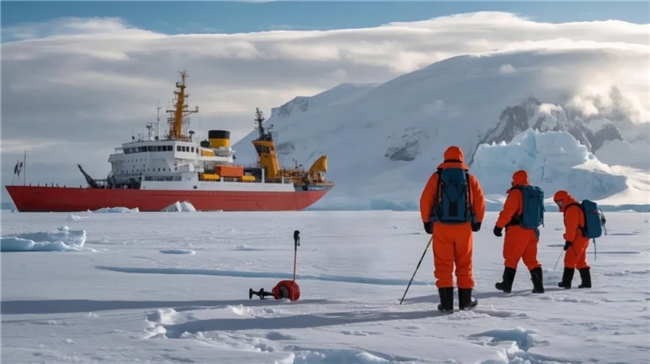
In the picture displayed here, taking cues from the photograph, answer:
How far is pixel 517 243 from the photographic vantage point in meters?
5.65

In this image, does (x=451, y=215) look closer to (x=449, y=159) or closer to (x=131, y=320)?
(x=449, y=159)

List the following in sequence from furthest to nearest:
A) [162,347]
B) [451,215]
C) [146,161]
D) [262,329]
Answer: [146,161]
[451,215]
[262,329]
[162,347]

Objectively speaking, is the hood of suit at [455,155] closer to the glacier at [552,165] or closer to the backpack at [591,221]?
the backpack at [591,221]

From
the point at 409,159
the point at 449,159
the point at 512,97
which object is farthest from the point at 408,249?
the point at 512,97

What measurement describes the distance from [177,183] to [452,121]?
45.6 metres

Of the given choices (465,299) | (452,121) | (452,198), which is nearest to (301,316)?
(465,299)

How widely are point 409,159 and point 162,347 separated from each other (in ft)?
232

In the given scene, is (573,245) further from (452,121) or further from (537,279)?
(452,121)

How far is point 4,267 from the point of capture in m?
6.80

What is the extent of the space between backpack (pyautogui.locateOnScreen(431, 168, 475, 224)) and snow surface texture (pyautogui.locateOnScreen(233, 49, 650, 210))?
4480 cm

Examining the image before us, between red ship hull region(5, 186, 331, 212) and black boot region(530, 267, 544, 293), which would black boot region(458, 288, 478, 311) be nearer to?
black boot region(530, 267, 544, 293)

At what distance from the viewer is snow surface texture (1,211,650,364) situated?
3.16 meters

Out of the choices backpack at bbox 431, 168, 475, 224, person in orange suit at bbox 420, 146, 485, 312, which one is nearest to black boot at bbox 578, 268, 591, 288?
person in orange suit at bbox 420, 146, 485, 312

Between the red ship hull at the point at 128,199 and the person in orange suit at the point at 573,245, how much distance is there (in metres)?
28.9
